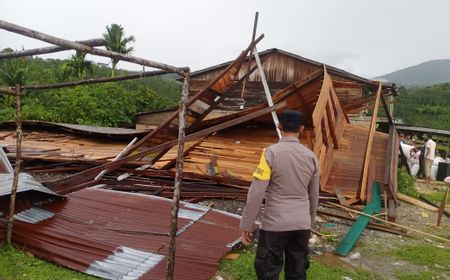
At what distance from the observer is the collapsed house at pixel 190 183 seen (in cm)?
387

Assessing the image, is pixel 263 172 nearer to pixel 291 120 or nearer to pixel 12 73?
pixel 291 120

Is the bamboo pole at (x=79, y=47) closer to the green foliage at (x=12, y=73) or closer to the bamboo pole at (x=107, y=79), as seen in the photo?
the bamboo pole at (x=107, y=79)

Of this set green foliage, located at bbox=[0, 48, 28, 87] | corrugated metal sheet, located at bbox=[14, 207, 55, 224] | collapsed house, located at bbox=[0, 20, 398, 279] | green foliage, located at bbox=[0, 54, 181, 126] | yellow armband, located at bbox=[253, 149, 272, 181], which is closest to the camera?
yellow armband, located at bbox=[253, 149, 272, 181]

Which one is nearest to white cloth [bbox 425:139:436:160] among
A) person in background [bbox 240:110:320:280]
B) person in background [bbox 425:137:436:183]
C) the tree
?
person in background [bbox 425:137:436:183]

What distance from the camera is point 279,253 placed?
3150 millimetres

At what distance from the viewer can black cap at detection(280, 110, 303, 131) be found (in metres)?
3.07

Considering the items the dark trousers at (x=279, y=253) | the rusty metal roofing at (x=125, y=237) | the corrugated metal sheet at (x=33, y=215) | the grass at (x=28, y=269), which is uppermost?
the dark trousers at (x=279, y=253)

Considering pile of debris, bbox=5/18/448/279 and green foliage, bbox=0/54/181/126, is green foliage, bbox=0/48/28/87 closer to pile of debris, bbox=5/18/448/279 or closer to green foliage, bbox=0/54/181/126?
green foliage, bbox=0/54/181/126

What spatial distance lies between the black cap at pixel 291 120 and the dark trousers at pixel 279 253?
Result: 0.84m

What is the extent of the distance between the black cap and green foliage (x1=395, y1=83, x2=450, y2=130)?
3218 cm

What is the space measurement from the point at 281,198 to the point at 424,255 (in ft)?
9.93

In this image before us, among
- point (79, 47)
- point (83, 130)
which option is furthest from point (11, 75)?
point (79, 47)

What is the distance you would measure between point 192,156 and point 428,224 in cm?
458

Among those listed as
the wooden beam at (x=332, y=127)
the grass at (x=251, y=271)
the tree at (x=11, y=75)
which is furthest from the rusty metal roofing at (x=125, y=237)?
the tree at (x=11, y=75)
